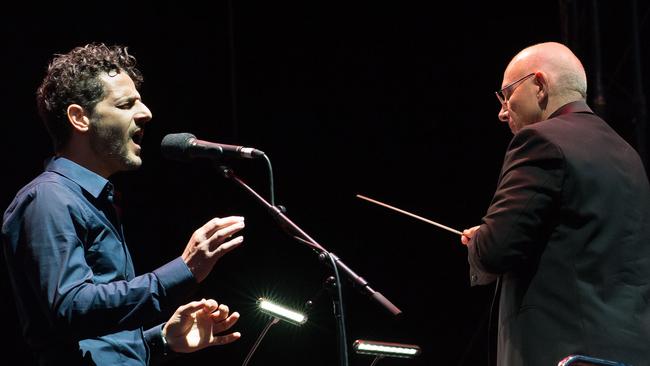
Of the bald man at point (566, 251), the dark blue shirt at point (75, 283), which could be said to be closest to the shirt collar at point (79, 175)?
the dark blue shirt at point (75, 283)

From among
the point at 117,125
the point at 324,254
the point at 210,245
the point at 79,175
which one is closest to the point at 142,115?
the point at 117,125

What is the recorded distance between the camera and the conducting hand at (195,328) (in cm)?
258

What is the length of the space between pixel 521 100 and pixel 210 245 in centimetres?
120

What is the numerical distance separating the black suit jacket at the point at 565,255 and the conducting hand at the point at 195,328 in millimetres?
816

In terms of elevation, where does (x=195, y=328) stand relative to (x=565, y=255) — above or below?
below

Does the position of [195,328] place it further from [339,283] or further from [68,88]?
[68,88]

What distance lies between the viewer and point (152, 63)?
4547 mm

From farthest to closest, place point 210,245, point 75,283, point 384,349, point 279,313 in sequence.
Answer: point 384,349 < point 279,313 < point 210,245 < point 75,283

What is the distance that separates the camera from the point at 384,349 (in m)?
3.56

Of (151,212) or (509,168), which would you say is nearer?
(509,168)

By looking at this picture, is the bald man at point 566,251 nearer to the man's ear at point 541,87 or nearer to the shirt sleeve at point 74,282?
the man's ear at point 541,87

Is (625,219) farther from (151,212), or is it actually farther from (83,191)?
(151,212)

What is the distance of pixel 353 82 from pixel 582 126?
3.03 metres

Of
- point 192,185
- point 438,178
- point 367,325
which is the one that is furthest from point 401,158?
point 192,185
